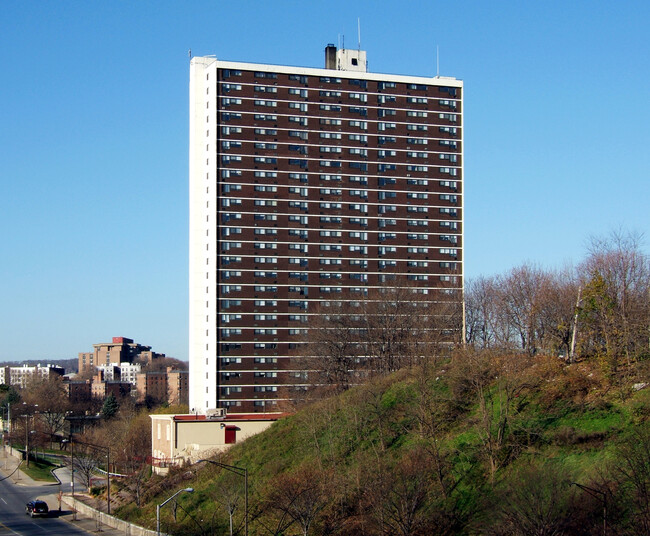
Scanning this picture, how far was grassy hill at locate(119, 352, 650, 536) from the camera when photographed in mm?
44469

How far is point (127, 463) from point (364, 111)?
2474 inches

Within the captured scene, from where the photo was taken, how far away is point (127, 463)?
4173 inches

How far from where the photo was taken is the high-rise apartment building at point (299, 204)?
124188mm

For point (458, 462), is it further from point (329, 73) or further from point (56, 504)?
point (329, 73)

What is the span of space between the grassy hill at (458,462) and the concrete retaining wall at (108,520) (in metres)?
2.03

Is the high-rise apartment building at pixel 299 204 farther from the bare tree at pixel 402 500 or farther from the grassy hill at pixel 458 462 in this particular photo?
the bare tree at pixel 402 500

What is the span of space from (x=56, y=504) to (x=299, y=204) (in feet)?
180

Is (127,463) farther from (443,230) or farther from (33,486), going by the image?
(443,230)

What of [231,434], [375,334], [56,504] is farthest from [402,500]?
[375,334]

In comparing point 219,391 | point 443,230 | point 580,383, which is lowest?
point 219,391

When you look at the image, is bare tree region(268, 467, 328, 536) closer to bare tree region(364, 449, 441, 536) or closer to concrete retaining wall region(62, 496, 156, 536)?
→ bare tree region(364, 449, 441, 536)

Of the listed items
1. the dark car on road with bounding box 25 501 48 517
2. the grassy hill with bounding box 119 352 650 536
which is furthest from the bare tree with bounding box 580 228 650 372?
the dark car on road with bounding box 25 501 48 517

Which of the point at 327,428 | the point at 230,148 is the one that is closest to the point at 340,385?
the point at 327,428

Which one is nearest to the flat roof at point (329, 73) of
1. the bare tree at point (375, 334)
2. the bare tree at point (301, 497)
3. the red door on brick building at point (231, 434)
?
the bare tree at point (375, 334)
